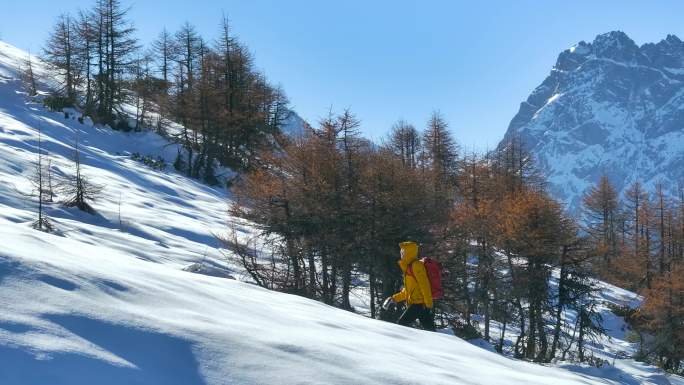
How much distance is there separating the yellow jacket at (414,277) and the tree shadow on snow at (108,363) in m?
5.81

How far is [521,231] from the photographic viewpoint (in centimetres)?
2478

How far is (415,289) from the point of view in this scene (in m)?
9.93

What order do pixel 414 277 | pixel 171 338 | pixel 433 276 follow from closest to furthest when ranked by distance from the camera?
pixel 171 338 → pixel 414 277 → pixel 433 276

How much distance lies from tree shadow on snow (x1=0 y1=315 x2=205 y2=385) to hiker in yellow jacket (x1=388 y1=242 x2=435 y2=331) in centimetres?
586

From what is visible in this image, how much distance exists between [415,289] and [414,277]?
11.7 inches

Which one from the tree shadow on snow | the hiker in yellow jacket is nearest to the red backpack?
the hiker in yellow jacket

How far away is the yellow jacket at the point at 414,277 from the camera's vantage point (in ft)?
31.2

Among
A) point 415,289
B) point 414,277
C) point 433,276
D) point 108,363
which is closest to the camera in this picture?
point 108,363

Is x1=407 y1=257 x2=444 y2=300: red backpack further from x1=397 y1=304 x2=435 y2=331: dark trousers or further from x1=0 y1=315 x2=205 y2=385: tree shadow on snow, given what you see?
x1=0 y1=315 x2=205 y2=385: tree shadow on snow

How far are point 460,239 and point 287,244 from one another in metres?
8.65

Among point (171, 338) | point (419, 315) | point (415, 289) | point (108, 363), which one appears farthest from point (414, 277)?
point (108, 363)

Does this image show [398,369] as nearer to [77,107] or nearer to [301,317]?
[301,317]

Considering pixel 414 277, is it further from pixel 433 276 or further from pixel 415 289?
pixel 433 276

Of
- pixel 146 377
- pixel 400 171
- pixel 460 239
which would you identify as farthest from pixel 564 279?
pixel 146 377
